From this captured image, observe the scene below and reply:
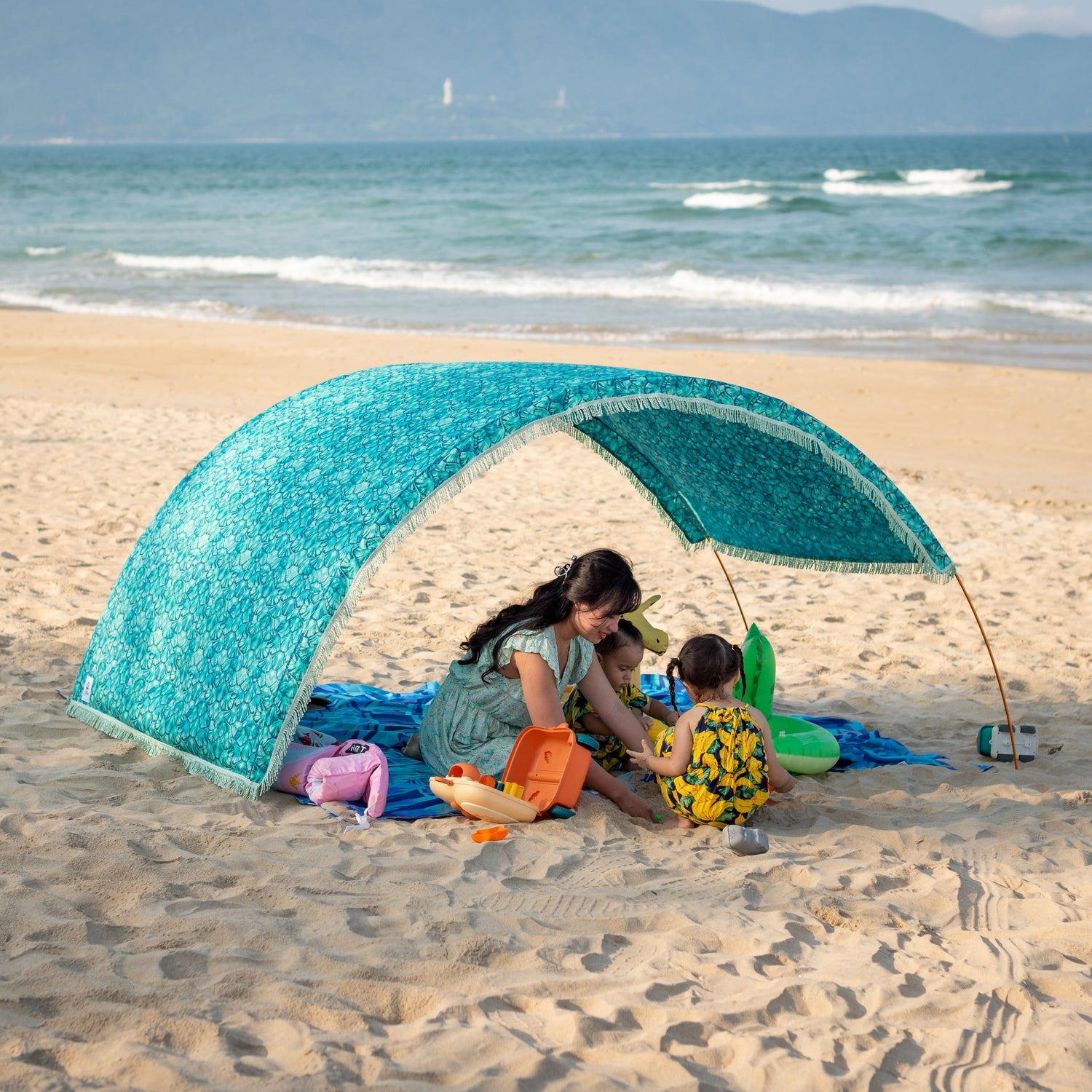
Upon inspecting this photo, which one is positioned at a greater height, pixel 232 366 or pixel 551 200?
pixel 551 200

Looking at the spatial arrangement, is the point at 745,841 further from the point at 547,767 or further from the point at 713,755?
the point at 547,767

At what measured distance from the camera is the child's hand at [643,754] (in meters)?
4.30

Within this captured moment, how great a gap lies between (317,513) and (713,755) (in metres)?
1.62

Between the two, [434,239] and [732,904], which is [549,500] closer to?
[732,904]

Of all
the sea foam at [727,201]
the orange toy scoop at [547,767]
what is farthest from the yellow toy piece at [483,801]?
the sea foam at [727,201]

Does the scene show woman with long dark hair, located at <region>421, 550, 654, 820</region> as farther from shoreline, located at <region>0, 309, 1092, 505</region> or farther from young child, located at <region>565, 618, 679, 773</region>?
shoreline, located at <region>0, 309, 1092, 505</region>

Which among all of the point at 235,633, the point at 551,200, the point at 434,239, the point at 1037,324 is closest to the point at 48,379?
the point at 235,633

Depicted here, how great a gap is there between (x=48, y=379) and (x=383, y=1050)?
42.4 feet

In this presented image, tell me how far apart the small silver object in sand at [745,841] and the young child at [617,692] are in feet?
2.27

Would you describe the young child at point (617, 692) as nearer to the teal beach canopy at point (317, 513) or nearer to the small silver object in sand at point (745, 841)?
the small silver object in sand at point (745, 841)

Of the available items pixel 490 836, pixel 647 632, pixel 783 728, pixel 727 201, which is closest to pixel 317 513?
pixel 490 836

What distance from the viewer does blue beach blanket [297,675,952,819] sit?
4754 mm

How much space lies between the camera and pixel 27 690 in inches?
205

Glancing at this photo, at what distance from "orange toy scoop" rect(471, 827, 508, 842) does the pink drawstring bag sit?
0.38 m
